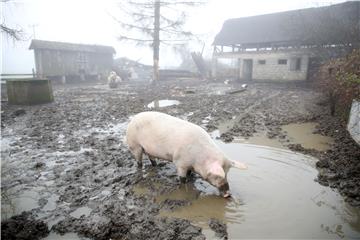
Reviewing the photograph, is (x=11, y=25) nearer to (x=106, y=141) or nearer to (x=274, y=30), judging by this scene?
Result: (x=106, y=141)

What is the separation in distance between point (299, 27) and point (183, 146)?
22549mm

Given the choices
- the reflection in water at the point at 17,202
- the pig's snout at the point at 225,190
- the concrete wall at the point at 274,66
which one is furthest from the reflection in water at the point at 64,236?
the concrete wall at the point at 274,66

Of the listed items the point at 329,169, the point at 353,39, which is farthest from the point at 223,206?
the point at 353,39

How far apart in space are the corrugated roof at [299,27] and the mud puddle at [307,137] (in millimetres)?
11913

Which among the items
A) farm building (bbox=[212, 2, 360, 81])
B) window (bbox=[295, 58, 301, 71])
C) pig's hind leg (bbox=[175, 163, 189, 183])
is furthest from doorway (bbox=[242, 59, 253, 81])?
pig's hind leg (bbox=[175, 163, 189, 183])

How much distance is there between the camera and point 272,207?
3.83 m

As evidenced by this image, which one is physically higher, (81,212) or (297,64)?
(297,64)

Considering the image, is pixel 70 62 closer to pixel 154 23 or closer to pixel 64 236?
pixel 154 23

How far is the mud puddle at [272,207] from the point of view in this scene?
3.36 meters

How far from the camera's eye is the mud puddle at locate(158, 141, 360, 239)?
3363 mm

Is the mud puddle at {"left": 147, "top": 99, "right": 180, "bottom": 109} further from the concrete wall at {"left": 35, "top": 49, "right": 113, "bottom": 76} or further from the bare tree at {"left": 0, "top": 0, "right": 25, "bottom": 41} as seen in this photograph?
the concrete wall at {"left": 35, "top": 49, "right": 113, "bottom": 76}

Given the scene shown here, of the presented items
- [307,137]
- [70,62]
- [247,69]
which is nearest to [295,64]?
[247,69]

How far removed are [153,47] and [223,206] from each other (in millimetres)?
22431

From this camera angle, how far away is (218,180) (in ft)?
12.7
